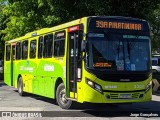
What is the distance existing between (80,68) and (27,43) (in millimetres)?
6669

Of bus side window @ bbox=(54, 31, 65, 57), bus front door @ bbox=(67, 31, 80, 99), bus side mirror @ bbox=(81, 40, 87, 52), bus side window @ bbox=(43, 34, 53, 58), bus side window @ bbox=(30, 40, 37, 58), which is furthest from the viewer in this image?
bus side window @ bbox=(30, 40, 37, 58)

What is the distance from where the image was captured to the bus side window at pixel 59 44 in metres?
13.7

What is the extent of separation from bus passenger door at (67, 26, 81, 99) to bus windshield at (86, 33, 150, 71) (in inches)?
24.3

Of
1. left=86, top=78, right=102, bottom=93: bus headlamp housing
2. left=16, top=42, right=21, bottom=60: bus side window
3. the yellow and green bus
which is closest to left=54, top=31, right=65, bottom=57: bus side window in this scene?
the yellow and green bus

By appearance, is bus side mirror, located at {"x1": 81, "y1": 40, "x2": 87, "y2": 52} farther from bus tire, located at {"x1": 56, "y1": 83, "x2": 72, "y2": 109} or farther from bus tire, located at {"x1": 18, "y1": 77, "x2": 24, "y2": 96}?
bus tire, located at {"x1": 18, "y1": 77, "x2": 24, "y2": 96}

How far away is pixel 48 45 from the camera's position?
15.3 metres

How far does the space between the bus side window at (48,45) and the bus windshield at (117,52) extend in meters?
3.37

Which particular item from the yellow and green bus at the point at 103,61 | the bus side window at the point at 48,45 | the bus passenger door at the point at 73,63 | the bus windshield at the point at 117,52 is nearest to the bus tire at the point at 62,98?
the yellow and green bus at the point at 103,61

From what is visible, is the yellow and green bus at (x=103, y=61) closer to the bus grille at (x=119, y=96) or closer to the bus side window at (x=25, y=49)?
the bus grille at (x=119, y=96)

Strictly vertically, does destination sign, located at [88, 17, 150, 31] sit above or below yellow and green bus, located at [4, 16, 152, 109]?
above

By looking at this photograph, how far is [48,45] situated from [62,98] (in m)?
2.49

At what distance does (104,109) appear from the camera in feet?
45.3

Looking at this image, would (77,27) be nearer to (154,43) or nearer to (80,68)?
(80,68)

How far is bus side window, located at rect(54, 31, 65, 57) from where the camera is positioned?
13723 millimetres
